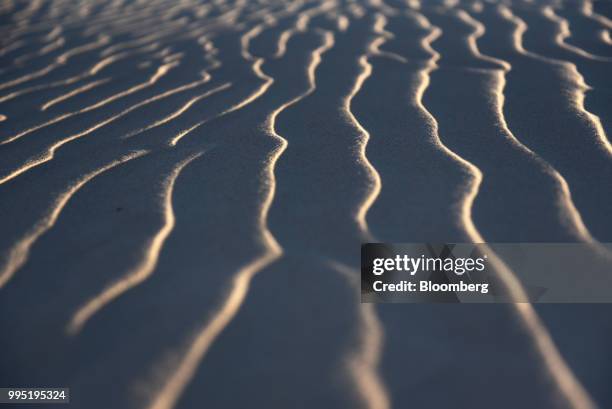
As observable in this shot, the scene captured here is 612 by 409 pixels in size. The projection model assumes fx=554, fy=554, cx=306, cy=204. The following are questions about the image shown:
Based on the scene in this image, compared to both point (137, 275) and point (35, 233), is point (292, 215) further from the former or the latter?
point (35, 233)

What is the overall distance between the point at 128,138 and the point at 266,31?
2078 mm

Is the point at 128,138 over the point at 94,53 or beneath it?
over

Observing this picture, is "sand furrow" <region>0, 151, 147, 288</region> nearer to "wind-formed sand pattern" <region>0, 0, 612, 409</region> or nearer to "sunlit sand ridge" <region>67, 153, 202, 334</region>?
"wind-formed sand pattern" <region>0, 0, 612, 409</region>

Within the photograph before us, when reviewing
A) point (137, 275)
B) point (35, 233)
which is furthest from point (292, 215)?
point (35, 233)

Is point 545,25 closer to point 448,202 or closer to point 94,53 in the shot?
point 448,202

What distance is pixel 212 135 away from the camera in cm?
224

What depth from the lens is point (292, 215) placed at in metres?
1.66

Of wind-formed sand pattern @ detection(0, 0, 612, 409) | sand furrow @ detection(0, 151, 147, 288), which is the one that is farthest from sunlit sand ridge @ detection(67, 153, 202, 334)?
sand furrow @ detection(0, 151, 147, 288)

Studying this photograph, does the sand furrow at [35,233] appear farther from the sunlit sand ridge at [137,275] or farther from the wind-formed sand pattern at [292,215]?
the sunlit sand ridge at [137,275]

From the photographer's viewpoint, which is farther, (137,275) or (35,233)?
(35,233)

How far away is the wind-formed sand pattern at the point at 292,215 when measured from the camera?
1.18m

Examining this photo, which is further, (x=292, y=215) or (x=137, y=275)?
(x=292, y=215)

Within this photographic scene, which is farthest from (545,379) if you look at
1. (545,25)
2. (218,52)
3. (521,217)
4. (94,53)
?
(94,53)

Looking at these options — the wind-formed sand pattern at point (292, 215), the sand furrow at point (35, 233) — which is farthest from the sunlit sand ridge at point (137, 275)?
the sand furrow at point (35, 233)
